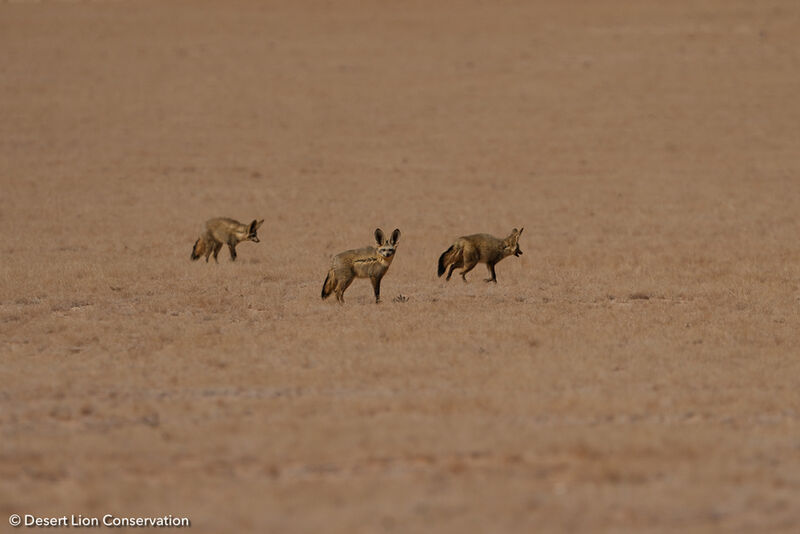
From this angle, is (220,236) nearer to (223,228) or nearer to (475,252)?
(223,228)

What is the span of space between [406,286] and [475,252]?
49.0 inches

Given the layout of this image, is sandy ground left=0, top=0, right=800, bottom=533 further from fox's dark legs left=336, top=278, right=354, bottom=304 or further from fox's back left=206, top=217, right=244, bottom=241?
fox's back left=206, top=217, right=244, bottom=241

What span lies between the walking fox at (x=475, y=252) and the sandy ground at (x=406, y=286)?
0.45 meters

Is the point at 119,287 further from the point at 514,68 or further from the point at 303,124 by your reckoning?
the point at 514,68

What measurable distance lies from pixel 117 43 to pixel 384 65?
41.5 ft

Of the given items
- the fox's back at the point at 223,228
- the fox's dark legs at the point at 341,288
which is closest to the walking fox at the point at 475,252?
the fox's dark legs at the point at 341,288

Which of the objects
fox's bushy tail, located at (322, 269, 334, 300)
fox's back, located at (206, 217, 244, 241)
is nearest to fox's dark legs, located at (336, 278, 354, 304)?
fox's bushy tail, located at (322, 269, 334, 300)

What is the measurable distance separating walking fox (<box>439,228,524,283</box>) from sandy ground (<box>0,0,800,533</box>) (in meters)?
0.45

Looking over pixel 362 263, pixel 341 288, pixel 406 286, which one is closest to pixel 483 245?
pixel 406 286

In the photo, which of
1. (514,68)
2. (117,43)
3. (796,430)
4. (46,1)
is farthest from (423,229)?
(46,1)

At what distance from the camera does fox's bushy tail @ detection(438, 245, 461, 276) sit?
17.5 meters

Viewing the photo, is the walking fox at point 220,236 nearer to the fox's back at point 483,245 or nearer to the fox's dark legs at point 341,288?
the fox's back at point 483,245

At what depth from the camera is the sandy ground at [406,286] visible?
804 centimetres

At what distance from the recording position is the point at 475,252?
1745cm
